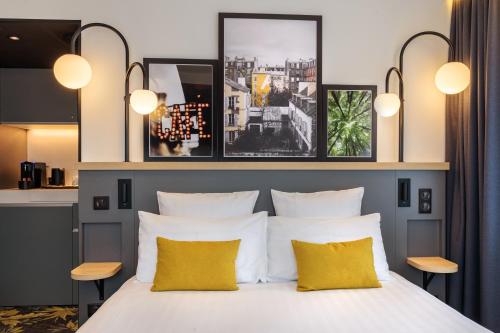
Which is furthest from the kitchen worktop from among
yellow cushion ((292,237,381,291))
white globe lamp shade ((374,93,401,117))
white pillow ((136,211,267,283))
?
white globe lamp shade ((374,93,401,117))

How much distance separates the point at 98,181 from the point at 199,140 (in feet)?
2.42

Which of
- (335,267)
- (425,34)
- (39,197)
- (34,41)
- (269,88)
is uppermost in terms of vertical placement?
(34,41)

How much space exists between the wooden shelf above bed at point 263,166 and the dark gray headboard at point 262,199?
5cm

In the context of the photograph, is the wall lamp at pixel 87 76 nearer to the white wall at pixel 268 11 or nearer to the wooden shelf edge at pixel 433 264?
the white wall at pixel 268 11

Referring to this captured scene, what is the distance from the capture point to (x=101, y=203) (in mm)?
2330

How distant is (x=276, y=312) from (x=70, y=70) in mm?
1830

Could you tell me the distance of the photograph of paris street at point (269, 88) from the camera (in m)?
2.44

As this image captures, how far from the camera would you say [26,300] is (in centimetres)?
305

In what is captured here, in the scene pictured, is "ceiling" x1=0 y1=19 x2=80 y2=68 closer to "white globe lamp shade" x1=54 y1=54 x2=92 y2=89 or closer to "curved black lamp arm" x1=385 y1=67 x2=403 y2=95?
"white globe lamp shade" x1=54 y1=54 x2=92 y2=89

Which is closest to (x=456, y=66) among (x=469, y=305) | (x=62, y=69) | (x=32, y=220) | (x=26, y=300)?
(x=469, y=305)

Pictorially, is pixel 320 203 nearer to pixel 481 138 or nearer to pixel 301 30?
pixel 481 138

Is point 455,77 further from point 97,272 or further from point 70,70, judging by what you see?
point 97,272

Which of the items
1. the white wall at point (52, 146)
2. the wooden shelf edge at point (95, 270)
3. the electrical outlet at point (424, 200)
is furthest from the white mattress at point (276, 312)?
the white wall at point (52, 146)

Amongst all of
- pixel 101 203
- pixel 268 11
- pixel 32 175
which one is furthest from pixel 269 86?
pixel 32 175
